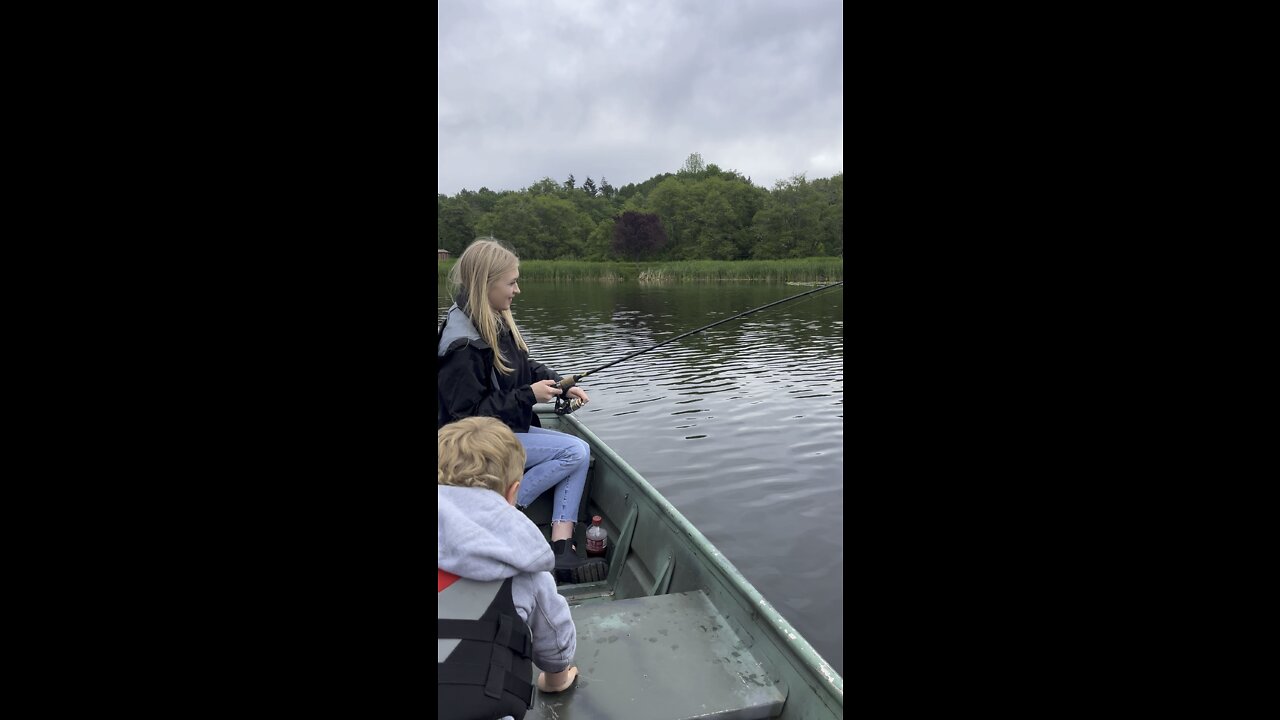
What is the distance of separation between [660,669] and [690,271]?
143 ft

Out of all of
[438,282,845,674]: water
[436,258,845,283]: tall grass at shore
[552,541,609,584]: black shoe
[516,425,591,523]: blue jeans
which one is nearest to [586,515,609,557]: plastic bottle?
[552,541,609,584]: black shoe

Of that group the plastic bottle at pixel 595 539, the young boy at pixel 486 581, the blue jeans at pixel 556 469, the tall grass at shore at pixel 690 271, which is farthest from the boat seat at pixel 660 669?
the tall grass at shore at pixel 690 271

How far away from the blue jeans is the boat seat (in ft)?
3.15

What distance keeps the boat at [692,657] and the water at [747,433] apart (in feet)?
0.81

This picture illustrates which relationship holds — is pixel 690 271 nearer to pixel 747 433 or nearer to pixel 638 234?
pixel 638 234

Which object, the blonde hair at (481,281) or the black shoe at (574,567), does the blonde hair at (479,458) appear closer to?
the blonde hair at (481,281)

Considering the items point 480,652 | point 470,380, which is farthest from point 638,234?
point 480,652

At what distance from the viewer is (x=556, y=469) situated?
3.98m
